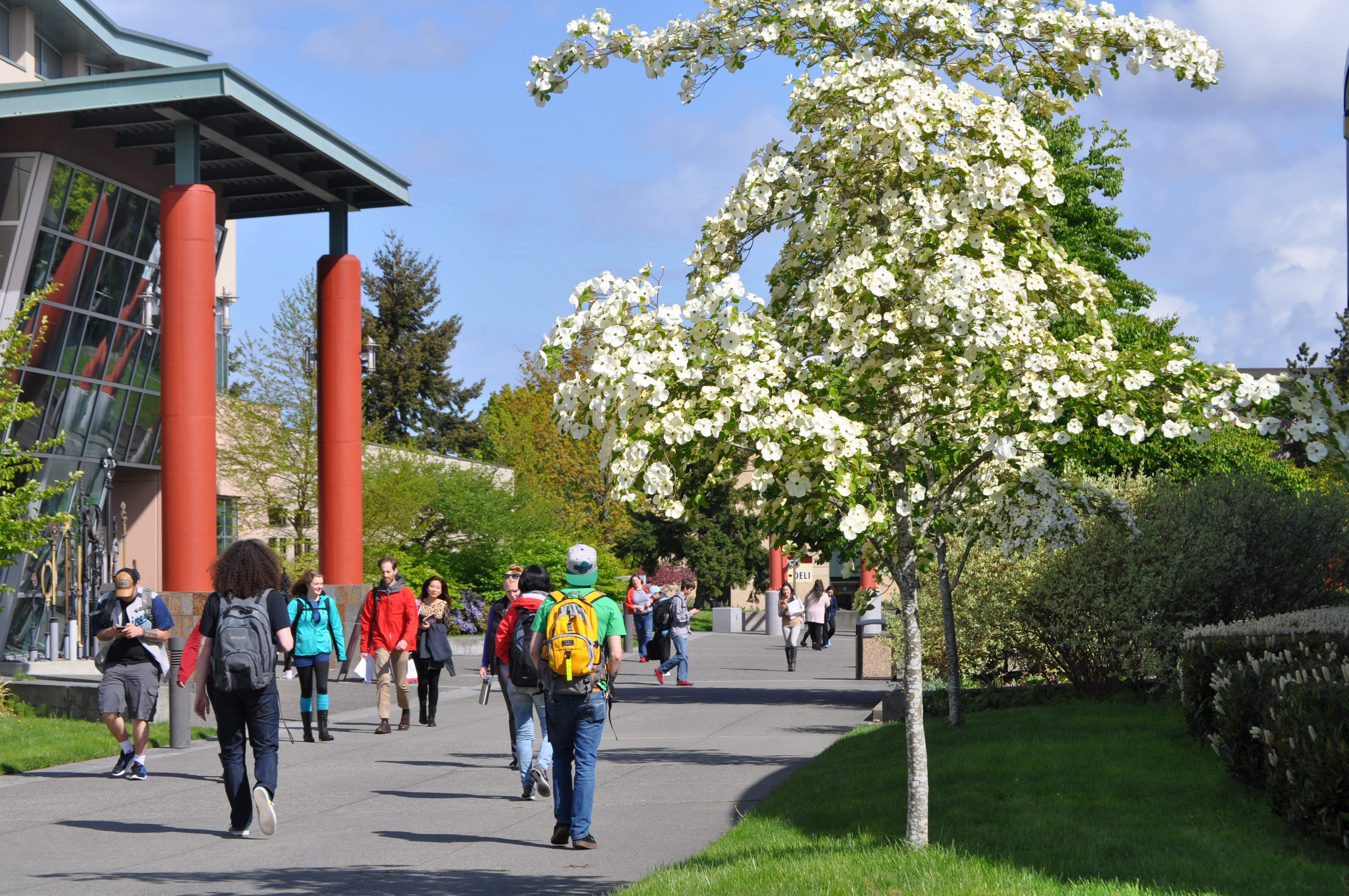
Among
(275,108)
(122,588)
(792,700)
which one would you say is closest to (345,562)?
(275,108)

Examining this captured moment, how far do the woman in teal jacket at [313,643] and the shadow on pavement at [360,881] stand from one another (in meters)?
6.33

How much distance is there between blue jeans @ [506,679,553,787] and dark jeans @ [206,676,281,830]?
1.76 m

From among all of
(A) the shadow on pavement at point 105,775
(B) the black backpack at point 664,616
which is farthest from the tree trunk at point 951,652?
(B) the black backpack at point 664,616

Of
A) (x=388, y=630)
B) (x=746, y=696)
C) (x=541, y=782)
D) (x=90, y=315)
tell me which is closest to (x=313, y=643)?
(x=388, y=630)

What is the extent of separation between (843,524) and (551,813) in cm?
432

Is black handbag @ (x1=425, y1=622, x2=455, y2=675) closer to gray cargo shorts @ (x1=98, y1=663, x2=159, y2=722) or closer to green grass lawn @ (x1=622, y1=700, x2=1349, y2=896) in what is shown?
gray cargo shorts @ (x1=98, y1=663, x2=159, y2=722)

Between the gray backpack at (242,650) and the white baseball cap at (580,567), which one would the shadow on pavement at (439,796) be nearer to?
the gray backpack at (242,650)

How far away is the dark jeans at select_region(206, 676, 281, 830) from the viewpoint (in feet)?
28.3

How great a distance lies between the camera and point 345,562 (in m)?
29.0

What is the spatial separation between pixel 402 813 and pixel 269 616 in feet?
6.28

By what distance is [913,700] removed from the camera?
7578 millimetres

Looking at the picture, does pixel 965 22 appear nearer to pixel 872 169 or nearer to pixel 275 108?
pixel 872 169

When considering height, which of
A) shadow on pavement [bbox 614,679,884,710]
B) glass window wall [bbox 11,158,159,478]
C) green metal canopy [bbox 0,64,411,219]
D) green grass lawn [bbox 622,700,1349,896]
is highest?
green metal canopy [bbox 0,64,411,219]

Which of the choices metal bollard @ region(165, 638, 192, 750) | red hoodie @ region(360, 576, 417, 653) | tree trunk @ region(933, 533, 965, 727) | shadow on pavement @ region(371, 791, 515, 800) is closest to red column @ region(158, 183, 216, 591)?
red hoodie @ region(360, 576, 417, 653)
